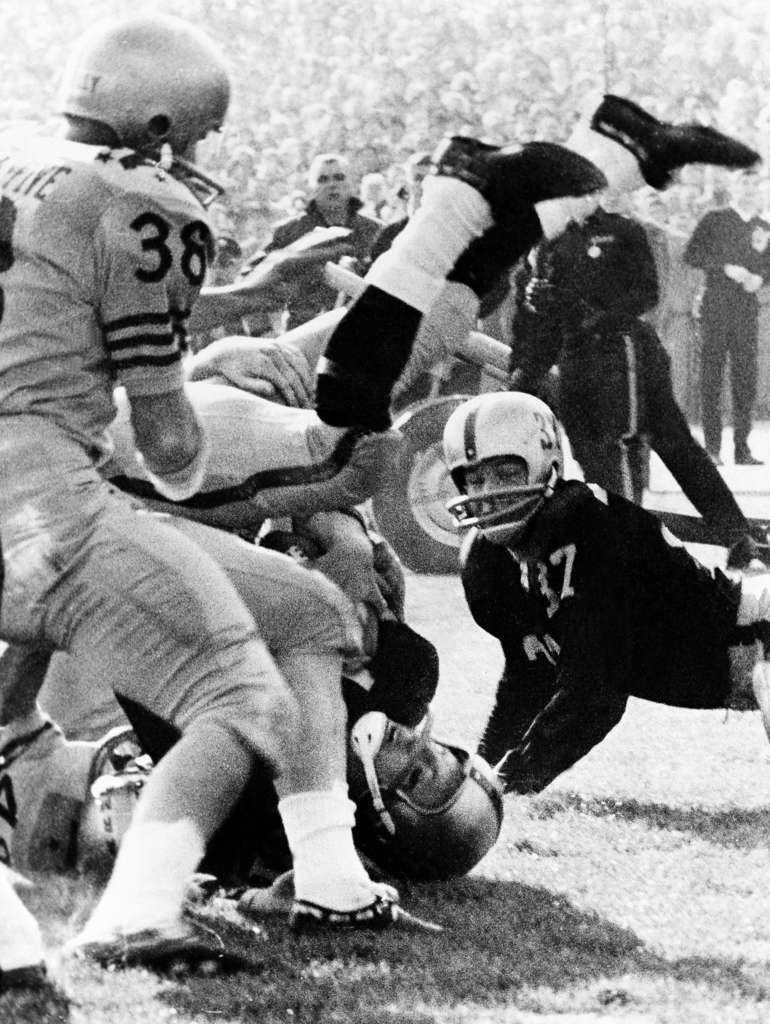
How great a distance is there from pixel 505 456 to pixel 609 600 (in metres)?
0.47

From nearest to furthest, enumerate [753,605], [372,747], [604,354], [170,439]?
[170,439]
[372,747]
[753,605]
[604,354]

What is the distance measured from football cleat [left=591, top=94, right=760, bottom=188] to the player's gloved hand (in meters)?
1.10

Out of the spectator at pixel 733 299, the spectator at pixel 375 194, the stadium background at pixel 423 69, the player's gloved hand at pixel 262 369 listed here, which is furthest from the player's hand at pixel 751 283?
the player's gloved hand at pixel 262 369

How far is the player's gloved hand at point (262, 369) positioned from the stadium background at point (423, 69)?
14.6 metres

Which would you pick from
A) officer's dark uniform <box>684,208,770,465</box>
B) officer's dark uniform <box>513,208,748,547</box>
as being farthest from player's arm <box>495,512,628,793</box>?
officer's dark uniform <box>684,208,770,465</box>

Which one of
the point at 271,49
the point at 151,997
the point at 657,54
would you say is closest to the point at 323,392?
the point at 151,997

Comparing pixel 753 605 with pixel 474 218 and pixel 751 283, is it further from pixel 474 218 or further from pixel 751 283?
pixel 751 283

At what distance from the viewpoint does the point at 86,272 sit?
375cm

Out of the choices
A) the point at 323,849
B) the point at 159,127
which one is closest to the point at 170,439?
the point at 159,127

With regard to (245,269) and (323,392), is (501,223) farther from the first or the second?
(245,269)

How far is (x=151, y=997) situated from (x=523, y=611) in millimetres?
2182

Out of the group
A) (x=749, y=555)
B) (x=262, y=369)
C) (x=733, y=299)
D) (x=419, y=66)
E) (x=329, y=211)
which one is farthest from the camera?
(x=419, y=66)

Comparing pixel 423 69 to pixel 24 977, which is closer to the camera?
pixel 24 977

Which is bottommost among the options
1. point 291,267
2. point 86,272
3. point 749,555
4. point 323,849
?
point 749,555
